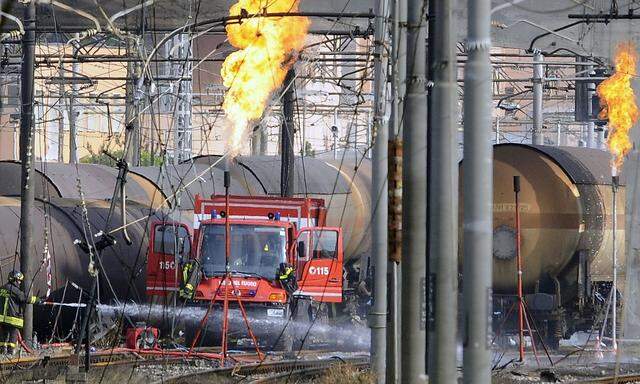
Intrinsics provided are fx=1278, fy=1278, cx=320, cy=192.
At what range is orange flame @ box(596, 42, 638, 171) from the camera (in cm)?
2517

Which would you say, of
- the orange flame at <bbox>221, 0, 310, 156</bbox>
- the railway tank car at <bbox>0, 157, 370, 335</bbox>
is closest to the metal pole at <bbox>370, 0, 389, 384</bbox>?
the railway tank car at <bbox>0, 157, 370, 335</bbox>

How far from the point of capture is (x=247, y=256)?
21.7 m

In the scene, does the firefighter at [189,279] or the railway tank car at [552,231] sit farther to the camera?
the railway tank car at [552,231]

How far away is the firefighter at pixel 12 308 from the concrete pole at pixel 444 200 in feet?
42.9

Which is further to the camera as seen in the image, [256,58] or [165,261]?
[256,58]

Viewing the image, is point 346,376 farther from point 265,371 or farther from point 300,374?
point 265,371

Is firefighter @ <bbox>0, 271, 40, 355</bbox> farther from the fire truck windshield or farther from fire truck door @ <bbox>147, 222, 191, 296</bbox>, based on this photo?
the fire truck windshield

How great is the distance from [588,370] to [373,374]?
558cm

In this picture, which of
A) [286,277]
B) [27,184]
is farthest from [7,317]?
[286,277]

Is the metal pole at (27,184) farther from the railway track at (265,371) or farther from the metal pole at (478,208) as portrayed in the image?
the metal pole at (478,208)

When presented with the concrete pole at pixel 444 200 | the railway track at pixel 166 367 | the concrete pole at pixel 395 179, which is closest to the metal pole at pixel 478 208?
the concrete pole at pixel 444 200

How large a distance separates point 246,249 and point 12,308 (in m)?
4.06

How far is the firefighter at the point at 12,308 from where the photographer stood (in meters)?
21.3

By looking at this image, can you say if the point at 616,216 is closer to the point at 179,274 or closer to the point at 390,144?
Result: the point at 179,274
